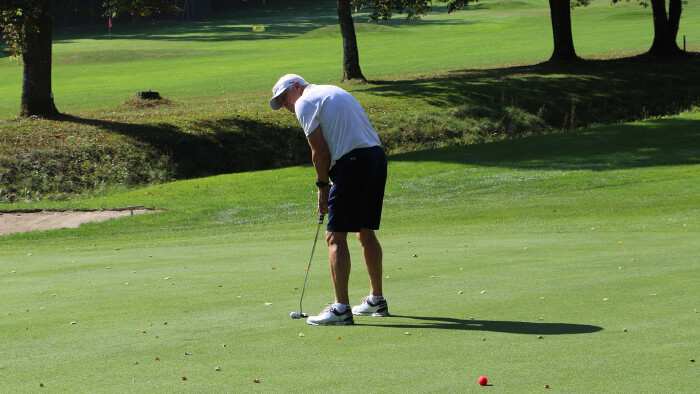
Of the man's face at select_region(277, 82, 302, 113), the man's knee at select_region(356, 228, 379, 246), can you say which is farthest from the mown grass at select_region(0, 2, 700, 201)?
the man's knee at select_region(356, 228, 379, 246)

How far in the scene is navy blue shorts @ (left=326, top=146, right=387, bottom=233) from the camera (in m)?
6.61

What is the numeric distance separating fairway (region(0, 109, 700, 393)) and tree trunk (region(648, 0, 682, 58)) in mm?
25359

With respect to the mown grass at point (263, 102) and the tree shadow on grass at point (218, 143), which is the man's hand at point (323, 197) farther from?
the tree shadow on grass at point (218, 143)

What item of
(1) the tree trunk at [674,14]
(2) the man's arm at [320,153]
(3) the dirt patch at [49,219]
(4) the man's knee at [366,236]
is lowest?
(3) the dirt patch at [49,219]

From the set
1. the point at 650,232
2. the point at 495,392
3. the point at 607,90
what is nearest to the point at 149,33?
the point at 607,90

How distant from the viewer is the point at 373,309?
689cm

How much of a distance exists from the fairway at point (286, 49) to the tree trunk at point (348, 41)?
267cm

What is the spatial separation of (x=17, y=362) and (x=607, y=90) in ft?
100

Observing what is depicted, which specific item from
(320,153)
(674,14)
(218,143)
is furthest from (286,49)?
(320,153)

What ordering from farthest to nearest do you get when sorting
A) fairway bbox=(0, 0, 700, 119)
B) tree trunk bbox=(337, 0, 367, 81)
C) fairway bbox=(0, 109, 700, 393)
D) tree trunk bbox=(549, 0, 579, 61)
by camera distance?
fairway bbox=(0, 0, 700, 119) → tree trunk bbox=(549, 0, 579, 61) → tree trunk bbox=(337, 0, 367, 81) → fairway bbox=(0, 109, 700, 393)

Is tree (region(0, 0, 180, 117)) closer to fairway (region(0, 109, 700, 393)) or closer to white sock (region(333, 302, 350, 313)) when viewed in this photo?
fairway (region(0, 109, 700, 393))

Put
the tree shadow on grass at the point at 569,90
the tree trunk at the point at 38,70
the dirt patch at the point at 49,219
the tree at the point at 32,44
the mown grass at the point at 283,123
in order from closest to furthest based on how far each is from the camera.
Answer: the dirt patch at the point at 49,219 < the tree at the point at 32,44 < the mown grass at the point at 283,123 < the tree trunk at the point at 38,70 < the tree shadow on grass at the point at 569,90

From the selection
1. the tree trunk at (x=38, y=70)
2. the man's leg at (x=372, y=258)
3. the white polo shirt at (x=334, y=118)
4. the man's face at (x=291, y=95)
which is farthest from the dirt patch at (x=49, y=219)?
the white polo shirt at (x=334, y=118)

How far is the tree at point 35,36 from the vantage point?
22.6 m
